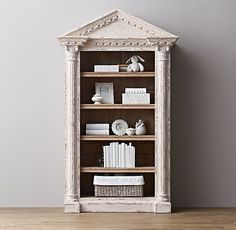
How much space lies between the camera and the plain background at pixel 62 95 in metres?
5.62

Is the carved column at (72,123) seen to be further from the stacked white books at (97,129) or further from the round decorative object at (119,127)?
the round decorative object at (119,127)

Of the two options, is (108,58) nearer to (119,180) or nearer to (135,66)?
(135,66)

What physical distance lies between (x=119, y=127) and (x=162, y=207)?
33.5 inches

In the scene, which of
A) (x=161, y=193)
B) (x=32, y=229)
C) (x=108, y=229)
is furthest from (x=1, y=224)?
(x=161, y=193)

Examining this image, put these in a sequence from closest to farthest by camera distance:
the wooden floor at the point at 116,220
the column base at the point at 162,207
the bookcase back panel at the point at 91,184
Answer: the wooden floor at the point at 116,220
the column base at the point at 162,207
the bookcase back panel at the point at 91,184

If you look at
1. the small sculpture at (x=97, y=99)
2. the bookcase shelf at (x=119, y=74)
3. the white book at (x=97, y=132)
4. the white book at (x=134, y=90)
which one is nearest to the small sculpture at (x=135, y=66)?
the bookcase shelf at (x=119, y=74)

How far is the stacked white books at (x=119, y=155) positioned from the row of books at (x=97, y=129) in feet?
0.44

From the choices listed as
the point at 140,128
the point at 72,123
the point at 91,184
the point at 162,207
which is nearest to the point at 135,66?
the point at 140,128

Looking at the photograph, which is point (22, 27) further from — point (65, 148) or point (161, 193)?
point (161, 193)

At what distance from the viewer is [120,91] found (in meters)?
5.64

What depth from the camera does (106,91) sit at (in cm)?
555

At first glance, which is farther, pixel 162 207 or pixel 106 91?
pixel 106 91

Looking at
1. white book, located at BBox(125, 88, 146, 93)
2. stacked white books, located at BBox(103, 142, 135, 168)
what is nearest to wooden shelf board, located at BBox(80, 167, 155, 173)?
stacked white books, located at BBox(103, 142, 135, 168)

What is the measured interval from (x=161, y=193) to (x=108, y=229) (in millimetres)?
930
